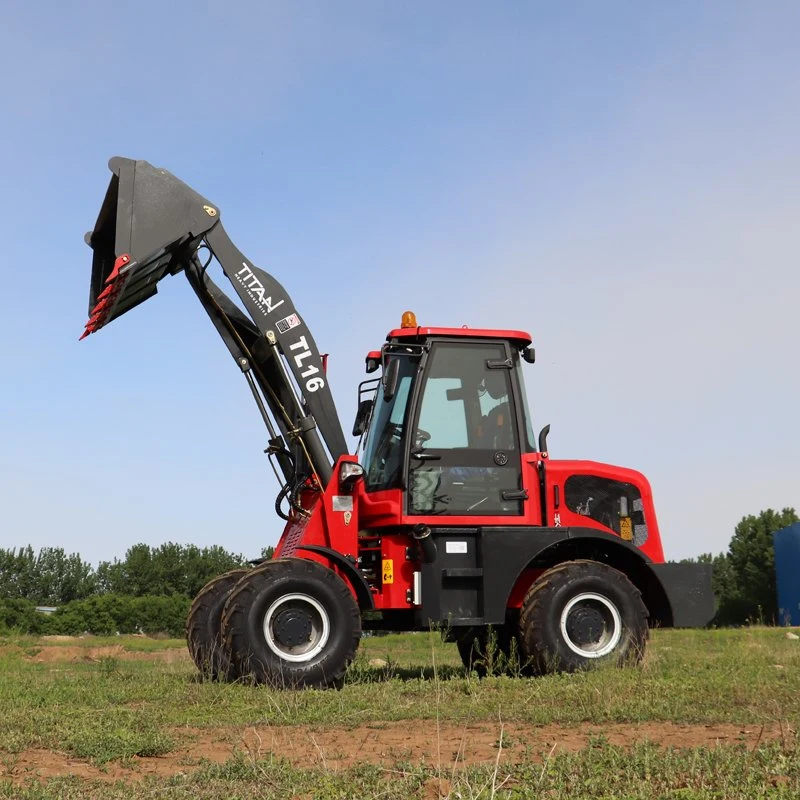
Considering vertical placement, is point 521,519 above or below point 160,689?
above

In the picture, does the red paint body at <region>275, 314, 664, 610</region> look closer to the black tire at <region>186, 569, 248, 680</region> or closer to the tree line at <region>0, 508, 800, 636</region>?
the black tire at <region>186, 569, 248, 680</region>

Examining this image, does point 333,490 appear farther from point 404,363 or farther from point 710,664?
point 710,664

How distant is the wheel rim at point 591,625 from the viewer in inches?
420

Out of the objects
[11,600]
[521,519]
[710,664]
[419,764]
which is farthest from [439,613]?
[11,600]

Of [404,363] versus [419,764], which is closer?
[419,764]

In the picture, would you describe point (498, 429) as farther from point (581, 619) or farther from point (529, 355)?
point (581, 619)

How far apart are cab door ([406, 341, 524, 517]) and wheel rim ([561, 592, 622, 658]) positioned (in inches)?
43.4

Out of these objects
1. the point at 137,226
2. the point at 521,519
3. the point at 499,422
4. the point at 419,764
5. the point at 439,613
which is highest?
the point at 137,226

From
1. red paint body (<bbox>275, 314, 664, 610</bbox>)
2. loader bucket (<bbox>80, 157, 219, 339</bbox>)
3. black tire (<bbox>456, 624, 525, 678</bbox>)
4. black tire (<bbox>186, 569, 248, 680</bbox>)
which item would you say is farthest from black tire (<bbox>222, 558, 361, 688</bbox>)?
loader bucket (<bbox>80, 157, 219, 339</bbox>)

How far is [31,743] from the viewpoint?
271 inches

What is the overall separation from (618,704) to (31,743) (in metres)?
4.24

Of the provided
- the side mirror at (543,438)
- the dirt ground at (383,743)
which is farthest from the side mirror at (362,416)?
the dirt ground at (383,743)

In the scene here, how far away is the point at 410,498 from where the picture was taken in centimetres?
1065

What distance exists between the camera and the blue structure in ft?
142
